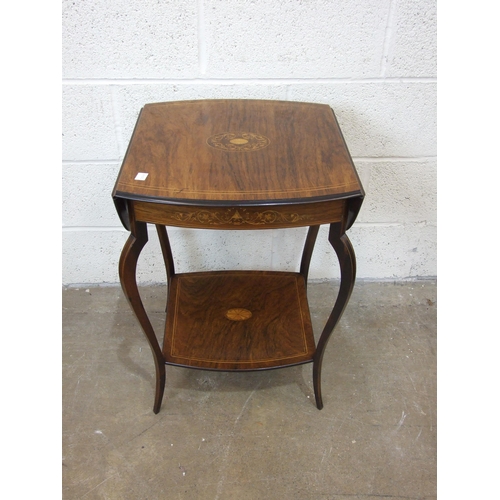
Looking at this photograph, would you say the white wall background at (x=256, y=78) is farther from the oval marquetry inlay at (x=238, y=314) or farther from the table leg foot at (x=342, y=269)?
the table leg foot at (x=342, y=269)

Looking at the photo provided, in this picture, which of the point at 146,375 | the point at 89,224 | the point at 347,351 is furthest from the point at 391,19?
the point at 146,375

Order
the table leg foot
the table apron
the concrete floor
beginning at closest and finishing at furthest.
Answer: the table apron
the table leg foot
the concrete floor

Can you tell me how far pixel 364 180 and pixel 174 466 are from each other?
1.01m

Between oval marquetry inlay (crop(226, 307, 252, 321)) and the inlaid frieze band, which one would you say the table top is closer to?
the inlaid frieze band

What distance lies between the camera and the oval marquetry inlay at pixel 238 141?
109 centimetres

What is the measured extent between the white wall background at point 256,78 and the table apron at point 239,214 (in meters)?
0.55

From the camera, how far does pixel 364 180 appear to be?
1.57 metres

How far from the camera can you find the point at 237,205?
3.03 ft

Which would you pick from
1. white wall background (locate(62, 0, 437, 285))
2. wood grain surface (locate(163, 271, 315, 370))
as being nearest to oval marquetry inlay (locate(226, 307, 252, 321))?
wood grain surface (locate(163, 271, 315, 370))

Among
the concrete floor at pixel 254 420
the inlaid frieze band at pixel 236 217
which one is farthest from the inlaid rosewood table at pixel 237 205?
the concrete floor at pixel 254 420

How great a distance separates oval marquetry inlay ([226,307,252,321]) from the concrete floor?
0.20 metres

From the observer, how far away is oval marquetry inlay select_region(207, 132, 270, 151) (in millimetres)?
1094

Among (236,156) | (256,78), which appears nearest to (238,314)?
(236,156)

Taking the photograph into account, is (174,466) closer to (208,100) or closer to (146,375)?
(146,375)
